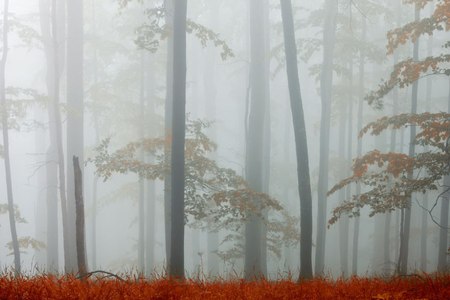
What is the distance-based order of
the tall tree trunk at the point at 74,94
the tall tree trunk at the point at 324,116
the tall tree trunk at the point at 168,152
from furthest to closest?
the tall tree trunk at the point at 324,116 < the tall tree trunk at the point at 74,94 < the tall tree trunk at the point at 168,152

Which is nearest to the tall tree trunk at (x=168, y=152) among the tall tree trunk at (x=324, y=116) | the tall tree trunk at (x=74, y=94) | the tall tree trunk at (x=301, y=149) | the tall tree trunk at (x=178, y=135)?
the tall tree trunk at (x=178, y=135)

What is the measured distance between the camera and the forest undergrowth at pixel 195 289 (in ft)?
16.0

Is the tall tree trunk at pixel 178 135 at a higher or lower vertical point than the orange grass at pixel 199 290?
higher

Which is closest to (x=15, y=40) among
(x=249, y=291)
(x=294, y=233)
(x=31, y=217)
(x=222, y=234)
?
(x=31, y=217)

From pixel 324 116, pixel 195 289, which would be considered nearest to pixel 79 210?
pixel 195 289

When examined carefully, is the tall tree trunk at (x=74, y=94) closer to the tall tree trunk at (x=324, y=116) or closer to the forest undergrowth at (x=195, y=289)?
the tall tree trunk at (x=324, y=116)

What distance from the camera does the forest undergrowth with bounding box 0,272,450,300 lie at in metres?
4.86

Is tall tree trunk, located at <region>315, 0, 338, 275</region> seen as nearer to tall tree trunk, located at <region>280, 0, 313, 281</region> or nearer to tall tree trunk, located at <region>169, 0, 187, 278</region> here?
tall tree trunk, located at <region>280, 0, 313, 281</region>

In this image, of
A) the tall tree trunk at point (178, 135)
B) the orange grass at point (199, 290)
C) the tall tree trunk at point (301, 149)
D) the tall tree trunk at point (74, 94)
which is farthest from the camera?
the tall tree trunk at point (74, 94)

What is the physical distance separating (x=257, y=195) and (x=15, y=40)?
158 ft

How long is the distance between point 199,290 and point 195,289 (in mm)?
76

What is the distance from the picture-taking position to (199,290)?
18.5 feet

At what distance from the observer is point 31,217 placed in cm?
5181

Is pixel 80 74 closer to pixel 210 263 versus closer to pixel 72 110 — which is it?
pixel 72 110
